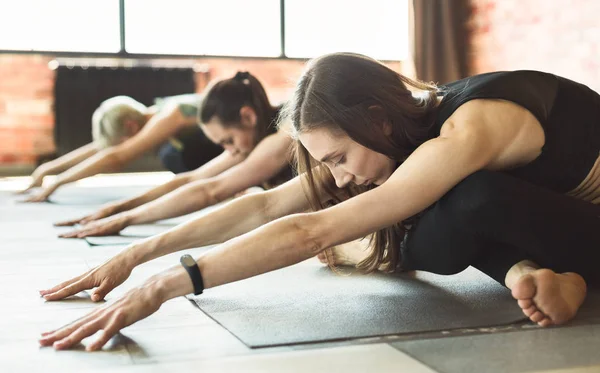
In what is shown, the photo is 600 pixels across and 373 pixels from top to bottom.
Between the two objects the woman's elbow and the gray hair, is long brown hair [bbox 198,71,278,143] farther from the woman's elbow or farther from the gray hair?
the woman's elbow

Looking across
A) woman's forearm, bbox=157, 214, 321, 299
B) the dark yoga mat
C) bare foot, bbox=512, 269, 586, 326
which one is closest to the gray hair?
the dark yoga mat

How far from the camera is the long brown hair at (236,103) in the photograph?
287 centimetres

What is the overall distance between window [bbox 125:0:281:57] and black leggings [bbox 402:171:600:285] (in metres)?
4.94

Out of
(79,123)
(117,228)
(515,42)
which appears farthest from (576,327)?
(79,123)

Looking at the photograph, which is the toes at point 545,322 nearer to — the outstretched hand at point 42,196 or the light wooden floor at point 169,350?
the light wooden floor at point 169,350

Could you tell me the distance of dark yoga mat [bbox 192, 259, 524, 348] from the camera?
1.44m

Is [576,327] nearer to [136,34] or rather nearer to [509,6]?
[509,6]

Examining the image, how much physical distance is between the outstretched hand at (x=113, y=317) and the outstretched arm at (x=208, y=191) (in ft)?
4.34

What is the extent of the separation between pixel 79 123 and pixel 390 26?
2.77 metres

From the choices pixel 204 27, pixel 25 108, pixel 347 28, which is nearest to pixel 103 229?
pixel 25 108

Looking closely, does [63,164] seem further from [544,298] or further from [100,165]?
[544,298]

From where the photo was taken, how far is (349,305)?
164cm

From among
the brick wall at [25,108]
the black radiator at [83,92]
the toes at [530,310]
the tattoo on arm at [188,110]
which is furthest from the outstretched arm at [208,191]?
the black radiator at [83,92]

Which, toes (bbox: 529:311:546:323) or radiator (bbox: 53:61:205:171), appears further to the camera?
radiator (bbox: 53:61:205:171)
